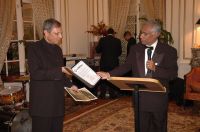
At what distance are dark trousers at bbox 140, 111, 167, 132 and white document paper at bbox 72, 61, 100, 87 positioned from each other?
0.72 meters

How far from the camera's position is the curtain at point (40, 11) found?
19.6 ft

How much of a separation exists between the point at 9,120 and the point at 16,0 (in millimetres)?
3037

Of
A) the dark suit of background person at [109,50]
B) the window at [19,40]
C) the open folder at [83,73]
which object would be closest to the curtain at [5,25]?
the window at [19,40]

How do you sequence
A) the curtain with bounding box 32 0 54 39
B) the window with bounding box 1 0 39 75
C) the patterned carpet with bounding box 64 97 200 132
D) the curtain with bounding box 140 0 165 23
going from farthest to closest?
1. the curtain with bounding box 140 0 165 23
2. the curtain with bounding box 32 0 54 39
3. the window with bounding box 1 0 39 75
4. the patterned carpet with bounding box 64 97 200 132

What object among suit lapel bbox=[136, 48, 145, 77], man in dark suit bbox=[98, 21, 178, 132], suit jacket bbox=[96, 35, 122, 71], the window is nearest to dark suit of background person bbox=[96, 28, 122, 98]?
suit jacket bbox=[96, 35, 122, 71]

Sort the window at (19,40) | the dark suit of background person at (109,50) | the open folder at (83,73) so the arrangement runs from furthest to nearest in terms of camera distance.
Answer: the dark suit of background person at (109,50), the window at (19,40), the open folder at (83,73)

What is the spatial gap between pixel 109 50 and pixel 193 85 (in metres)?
2.04

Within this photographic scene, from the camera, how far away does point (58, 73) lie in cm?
232

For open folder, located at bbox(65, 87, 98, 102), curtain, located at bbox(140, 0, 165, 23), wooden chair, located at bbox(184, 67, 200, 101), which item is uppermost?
curtain, located at bbox(140, 0, 165, 23)

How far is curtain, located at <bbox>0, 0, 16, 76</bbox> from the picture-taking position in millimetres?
5191

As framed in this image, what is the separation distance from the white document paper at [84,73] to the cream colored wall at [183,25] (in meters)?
4.99

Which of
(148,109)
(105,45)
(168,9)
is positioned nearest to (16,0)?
(105,45)

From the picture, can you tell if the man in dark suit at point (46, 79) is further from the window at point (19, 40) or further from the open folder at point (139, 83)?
the window at point (19, 40)

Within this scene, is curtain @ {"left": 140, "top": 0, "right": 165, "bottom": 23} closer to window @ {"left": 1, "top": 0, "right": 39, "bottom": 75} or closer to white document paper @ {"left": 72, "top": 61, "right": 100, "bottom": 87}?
A: window @ {"left": 1, "top": 0, "right": 39, "bottom": 75}
